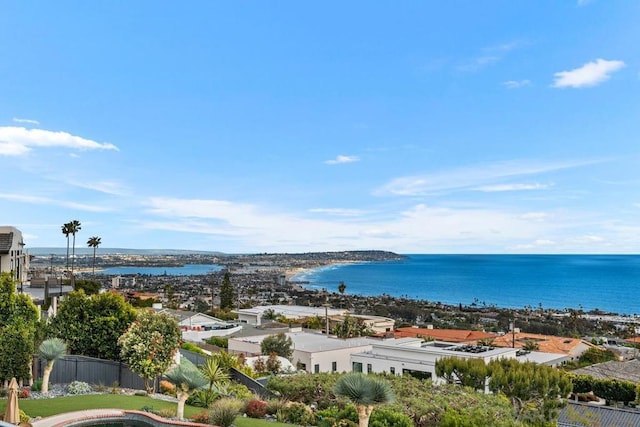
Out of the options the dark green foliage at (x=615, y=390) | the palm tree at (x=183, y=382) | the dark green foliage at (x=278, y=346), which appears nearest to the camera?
the palm tree at (x=183, y=382)

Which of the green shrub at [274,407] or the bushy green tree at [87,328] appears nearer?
the green shrub at [274,407]

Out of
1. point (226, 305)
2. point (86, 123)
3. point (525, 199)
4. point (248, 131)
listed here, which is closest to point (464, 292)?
point (525, 199)

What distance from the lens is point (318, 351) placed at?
33562 mm

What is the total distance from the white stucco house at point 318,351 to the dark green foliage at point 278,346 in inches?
16.9

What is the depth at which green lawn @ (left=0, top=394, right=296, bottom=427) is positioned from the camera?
50.1ft

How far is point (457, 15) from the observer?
107ft

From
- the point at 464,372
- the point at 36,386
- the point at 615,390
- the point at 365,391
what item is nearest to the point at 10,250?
the point at 36,386

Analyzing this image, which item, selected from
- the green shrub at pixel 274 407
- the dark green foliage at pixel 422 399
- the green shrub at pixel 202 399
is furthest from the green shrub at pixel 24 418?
the dark green foliage at pixel 422 399

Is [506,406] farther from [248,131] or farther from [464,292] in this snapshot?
[464,292]

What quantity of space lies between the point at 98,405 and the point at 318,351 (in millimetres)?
18769

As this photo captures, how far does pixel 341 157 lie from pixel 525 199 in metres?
51.2

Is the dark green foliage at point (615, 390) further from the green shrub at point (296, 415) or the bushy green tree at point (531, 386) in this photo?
the green shrub at point (296, 415)

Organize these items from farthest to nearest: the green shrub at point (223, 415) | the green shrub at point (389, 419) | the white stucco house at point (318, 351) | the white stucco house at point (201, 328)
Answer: the white stucco house at point (201, 328)
the white stucco house at point (318, 351)
the green shrub at point (389, 419)
the green shrub at point (223, 415)

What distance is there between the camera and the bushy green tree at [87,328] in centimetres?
2283
